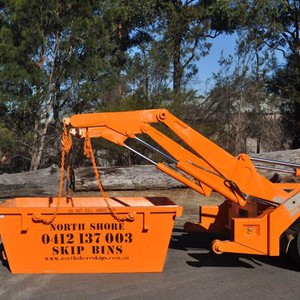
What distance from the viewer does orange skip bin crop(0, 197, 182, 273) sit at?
5.62 meters

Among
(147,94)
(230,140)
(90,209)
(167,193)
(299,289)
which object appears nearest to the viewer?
(299,289)

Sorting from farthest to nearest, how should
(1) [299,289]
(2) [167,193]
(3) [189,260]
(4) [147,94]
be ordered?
(4) [147,94]
(2) [167,193]
(3) [189,260]
(1) [299,289]

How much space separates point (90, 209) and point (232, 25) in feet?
51.9

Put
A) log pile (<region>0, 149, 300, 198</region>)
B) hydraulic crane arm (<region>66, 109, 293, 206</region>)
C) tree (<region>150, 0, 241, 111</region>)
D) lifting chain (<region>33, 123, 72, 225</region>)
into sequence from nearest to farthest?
lifting chain (<region>33, 123, 72, 225</region>)
hydraulic crane arm (<region>66, 109, 293, 206</region>)
log pile (<region>0, 149, 300, 198</region>)
tree (<region>150, 0, 241, 111</region>)

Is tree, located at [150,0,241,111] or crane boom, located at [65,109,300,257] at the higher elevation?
tree, located at [150,0,241,111]

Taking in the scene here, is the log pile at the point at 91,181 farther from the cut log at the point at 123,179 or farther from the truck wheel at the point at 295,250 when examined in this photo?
the truck wheel at the point at 295,250

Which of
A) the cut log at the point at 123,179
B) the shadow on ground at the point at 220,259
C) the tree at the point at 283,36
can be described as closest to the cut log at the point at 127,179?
the cut log at the point at 123,179

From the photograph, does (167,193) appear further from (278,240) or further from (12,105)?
(278,240)

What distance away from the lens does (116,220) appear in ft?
18.7

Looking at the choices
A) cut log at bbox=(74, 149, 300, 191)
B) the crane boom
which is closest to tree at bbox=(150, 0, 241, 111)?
cut log at bbox=(74, 149, 300, 191)

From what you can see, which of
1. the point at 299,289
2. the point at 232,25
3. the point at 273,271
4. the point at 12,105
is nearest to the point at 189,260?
the point at 273,271

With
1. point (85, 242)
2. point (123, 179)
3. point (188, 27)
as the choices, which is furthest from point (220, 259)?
point (188, 27)

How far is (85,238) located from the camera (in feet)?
18.7

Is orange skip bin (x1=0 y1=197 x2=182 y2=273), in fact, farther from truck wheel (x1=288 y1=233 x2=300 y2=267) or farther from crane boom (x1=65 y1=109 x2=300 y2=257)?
truck wheel (x1=288 y1=233 x2=300 y2=267)
